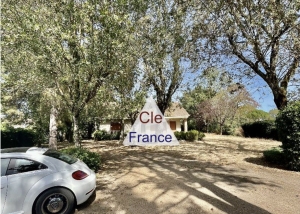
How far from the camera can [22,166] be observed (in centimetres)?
A: 403

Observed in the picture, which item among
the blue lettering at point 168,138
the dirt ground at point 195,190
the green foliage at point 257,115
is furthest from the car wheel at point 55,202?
the green foliage at point 257,115

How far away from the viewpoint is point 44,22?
21.7 feet

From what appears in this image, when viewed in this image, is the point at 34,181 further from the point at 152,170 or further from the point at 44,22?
the point at 44,22

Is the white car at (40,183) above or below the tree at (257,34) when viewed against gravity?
below

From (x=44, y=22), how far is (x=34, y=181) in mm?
5172

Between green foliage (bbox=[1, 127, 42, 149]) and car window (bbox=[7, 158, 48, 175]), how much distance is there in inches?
370

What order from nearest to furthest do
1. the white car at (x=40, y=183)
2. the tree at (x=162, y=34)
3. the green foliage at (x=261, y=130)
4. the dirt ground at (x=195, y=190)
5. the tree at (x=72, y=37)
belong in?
the white car at (x=40, y=183) → the dirt ground at (x=195, y=190) → the tree at (x=72, y=37) → the tree at (x=162, y=34) → the green foliage at (x=261, y=130)

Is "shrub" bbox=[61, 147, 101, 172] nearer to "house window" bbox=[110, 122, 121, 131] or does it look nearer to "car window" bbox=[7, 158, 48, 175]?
"car window" bbox=[7, 158, 48, 175]

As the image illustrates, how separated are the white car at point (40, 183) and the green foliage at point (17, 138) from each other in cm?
925

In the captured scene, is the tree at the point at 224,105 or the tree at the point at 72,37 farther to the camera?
the tree at the point at 224,105

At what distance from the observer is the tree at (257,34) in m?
7.99

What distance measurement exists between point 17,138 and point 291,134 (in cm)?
1454

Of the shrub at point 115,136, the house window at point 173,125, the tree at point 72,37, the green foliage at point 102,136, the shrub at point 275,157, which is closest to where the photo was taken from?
the tree at point 72,37

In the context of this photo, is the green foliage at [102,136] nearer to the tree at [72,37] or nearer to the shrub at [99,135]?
the shrub at [99,135]
